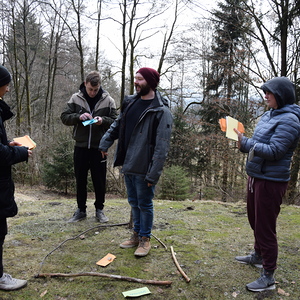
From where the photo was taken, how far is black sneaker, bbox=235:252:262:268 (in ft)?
9.02

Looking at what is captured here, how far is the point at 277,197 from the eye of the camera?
88.8 inches

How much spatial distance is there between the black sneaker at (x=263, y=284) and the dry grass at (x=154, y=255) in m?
0.05

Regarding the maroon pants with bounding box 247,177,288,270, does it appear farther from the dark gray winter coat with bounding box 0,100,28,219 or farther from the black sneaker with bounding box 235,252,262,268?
the dark gray winter coat with bounding box 0,100,28,219

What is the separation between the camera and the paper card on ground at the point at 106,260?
2699mm

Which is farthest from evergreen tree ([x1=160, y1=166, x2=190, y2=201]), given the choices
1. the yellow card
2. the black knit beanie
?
the black knit beanie

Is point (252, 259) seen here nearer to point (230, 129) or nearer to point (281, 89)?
point (230, 129)

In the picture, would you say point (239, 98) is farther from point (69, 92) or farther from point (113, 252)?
point (69, 92)

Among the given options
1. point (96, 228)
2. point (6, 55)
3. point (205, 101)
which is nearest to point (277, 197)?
point (96, 228)

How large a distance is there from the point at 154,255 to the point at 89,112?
203cm

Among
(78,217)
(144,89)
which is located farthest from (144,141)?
(78,217)

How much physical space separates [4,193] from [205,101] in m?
13.5

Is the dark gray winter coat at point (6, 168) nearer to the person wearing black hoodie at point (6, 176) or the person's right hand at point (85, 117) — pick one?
the person wearing black hoodie at point (6, 176)

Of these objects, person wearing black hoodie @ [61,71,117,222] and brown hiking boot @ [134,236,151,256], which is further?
person wearing black hoodie @ [61,71,117,222]

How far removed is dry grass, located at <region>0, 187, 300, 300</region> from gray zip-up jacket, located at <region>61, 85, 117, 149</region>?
116 centimetres
